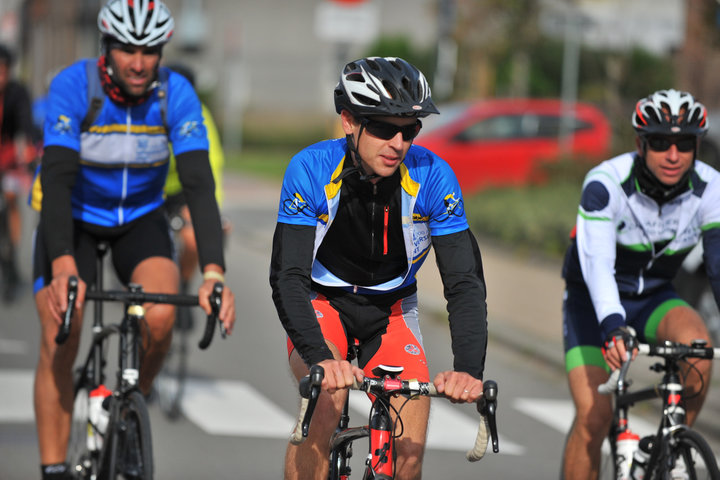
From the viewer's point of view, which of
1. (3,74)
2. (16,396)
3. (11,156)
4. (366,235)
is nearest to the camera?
(366,235)

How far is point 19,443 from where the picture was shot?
707 cm

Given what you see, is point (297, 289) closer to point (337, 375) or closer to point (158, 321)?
point (337, 375)

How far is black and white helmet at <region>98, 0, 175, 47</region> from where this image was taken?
520 cm

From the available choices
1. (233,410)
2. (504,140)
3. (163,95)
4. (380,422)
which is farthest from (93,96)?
(504,140)

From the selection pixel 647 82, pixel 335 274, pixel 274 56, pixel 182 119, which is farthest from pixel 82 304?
pixel 274 56

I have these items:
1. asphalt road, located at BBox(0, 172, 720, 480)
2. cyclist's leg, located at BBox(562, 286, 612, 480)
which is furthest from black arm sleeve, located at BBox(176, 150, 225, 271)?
asphalt road, located at BBox(0, 172, 720, 480)

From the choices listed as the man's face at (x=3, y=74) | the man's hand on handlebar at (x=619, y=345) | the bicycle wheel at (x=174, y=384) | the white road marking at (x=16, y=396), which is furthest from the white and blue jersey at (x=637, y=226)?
the man's face at (x=3, y=74)

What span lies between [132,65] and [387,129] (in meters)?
1.63

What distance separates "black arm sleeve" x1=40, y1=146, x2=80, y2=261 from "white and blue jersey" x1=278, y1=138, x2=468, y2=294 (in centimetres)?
130

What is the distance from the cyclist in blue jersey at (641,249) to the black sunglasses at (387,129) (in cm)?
141

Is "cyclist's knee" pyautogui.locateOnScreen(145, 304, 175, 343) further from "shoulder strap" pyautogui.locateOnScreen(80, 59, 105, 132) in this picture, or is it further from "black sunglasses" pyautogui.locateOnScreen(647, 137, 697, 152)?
"black sunglasses" pyautogui.locateOnScreen(647, 137, 697, 152)

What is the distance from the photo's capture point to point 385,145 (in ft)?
13.4

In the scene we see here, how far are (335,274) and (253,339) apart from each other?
250 inches

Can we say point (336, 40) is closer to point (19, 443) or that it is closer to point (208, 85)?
point (19, 443)
